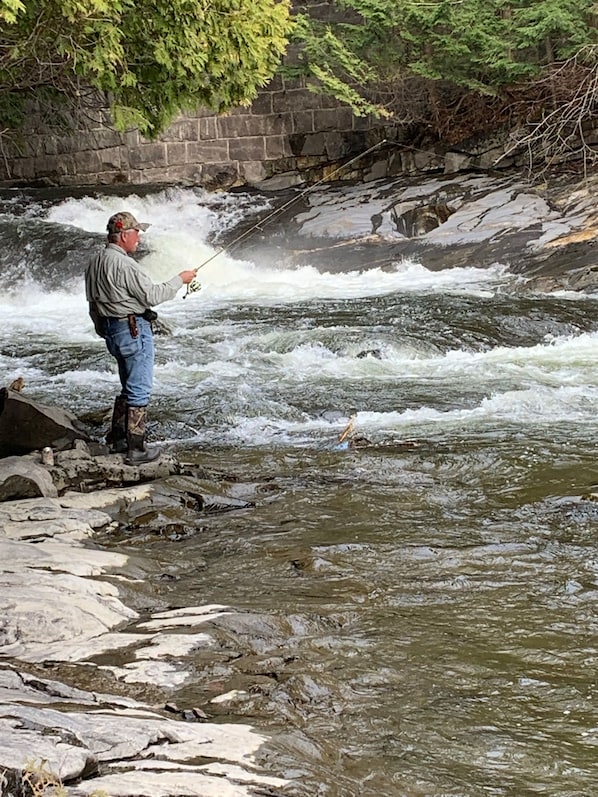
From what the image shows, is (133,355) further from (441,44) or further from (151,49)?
(441,44)

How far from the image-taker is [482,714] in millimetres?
3096

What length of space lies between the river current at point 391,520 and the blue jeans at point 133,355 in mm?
686

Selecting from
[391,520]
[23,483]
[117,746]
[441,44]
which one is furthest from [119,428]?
[441,44]

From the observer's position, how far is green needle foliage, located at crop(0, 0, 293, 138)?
571cm

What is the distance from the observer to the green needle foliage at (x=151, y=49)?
5707 mm

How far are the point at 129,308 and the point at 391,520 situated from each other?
2.34 meters

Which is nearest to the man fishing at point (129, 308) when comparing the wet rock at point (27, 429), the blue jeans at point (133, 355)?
the blue jeans at point (133, 355)

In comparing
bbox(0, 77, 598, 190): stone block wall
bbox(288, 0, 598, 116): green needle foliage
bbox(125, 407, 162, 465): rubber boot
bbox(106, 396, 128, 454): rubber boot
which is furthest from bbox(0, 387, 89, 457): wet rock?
bbox(0, 77, 598, 190): stone block wall

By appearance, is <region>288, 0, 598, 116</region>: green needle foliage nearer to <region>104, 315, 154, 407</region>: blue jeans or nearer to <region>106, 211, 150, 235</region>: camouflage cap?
<region>106, 211, 150, 235</region>: camouflage cap

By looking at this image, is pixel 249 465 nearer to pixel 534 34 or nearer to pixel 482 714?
pixel 482 714

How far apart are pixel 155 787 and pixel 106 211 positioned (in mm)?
16990

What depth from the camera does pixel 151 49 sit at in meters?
6.26

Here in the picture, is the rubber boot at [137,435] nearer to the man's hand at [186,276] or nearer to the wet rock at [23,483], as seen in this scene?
the wet rock at [23,483]

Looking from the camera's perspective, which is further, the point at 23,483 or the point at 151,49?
the point at 151,49
